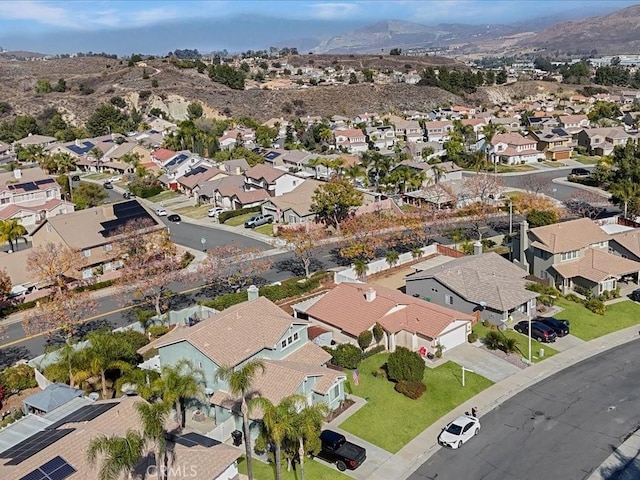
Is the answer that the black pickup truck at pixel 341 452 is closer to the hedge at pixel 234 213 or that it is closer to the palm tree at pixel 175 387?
the palm tree at pixel 175 387

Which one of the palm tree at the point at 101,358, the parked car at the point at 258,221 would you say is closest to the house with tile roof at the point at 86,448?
the palm tree at the point at 101,358

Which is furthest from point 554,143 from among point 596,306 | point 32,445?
point 32,445

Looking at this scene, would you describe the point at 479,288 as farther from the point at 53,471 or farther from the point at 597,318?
the point at 53,471

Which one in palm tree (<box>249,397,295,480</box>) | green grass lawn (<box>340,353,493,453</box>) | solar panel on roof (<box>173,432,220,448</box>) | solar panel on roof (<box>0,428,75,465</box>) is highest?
palm tree (<box>249,397,295,480</box>)

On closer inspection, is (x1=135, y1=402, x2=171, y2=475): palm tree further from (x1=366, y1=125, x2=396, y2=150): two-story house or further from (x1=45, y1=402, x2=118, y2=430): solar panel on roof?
(x1=366, y1=125, x2=396, y2=150): two-story house


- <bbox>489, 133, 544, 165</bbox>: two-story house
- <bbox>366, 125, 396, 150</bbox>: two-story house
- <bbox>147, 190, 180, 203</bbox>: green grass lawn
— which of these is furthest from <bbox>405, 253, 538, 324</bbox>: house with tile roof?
<bbox>366, 125, 396, 150</bbox>: two-story house
